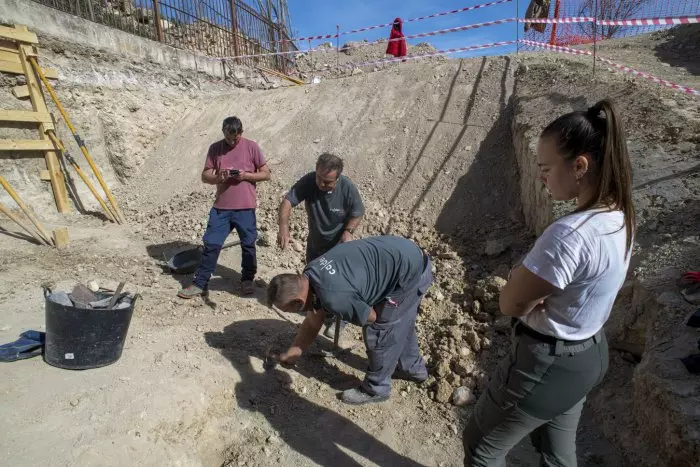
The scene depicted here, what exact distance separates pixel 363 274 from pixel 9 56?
6.18 m

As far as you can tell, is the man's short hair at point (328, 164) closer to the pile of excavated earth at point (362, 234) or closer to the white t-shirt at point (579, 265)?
the pile of excavated earth at point (362, 234)

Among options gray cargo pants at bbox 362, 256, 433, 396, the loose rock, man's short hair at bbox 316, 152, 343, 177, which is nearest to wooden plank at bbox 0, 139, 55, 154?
man's short hair at bbox 316, 152, 343, 177

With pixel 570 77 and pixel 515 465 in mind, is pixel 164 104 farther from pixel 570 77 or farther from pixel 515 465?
pixel 515 465

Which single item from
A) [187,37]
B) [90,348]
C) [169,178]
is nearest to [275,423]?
[90,348]

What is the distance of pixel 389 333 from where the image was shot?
107 inches

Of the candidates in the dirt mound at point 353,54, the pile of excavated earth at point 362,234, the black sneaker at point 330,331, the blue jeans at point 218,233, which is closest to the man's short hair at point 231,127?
the blue jeans at point 218,233

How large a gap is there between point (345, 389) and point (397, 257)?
1224 millimetres

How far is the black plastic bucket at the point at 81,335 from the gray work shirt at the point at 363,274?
1454mm

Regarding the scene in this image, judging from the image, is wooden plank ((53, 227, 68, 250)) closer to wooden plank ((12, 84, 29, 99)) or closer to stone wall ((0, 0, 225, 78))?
wooden plank ((12, 84, 29, 99))

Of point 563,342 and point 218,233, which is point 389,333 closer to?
point 563,342

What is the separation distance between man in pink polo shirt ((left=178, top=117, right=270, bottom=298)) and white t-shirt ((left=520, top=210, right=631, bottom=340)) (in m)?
3.32

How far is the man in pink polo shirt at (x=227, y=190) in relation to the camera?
410 cm

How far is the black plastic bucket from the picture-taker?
272 centimetres

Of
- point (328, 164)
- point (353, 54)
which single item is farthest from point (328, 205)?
point (353, 54)
